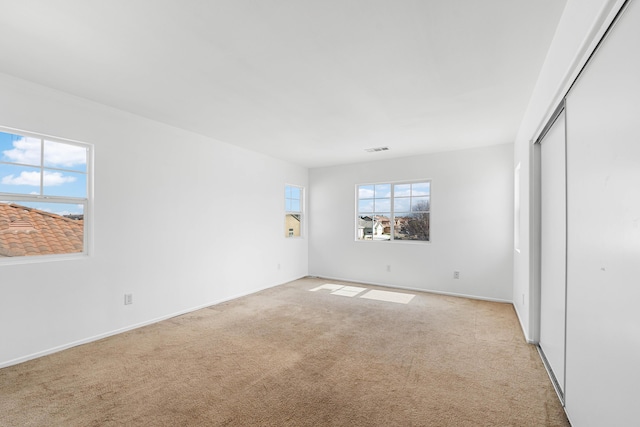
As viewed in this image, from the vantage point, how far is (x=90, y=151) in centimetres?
317

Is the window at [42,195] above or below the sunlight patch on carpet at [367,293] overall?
above

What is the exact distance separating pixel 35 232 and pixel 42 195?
37 cm

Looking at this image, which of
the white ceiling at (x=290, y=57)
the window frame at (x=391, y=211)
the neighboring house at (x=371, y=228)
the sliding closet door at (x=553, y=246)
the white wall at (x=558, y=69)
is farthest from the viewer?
the neighboring house at (x=371, y=228)

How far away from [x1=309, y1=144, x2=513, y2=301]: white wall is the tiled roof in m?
4.42

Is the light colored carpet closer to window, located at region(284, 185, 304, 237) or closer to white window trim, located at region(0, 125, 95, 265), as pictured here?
white window trim, located at region(0, 125, 95, 265)

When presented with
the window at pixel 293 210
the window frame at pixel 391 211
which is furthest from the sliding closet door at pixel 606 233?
the window at pixel 293 210

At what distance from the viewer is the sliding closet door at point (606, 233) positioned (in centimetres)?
108

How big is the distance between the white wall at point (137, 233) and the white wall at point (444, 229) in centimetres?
170

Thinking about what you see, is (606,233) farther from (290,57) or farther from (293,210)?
(293,210)

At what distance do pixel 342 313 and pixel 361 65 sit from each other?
313cm

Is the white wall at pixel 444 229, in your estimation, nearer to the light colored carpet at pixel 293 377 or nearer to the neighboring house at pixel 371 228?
the neighboring house at pixel 371 228

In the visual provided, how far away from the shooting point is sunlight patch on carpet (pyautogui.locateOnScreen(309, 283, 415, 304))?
4824 millimetres

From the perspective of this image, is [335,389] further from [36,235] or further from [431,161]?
[431,161]

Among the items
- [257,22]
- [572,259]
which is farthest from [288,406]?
[257,22]
